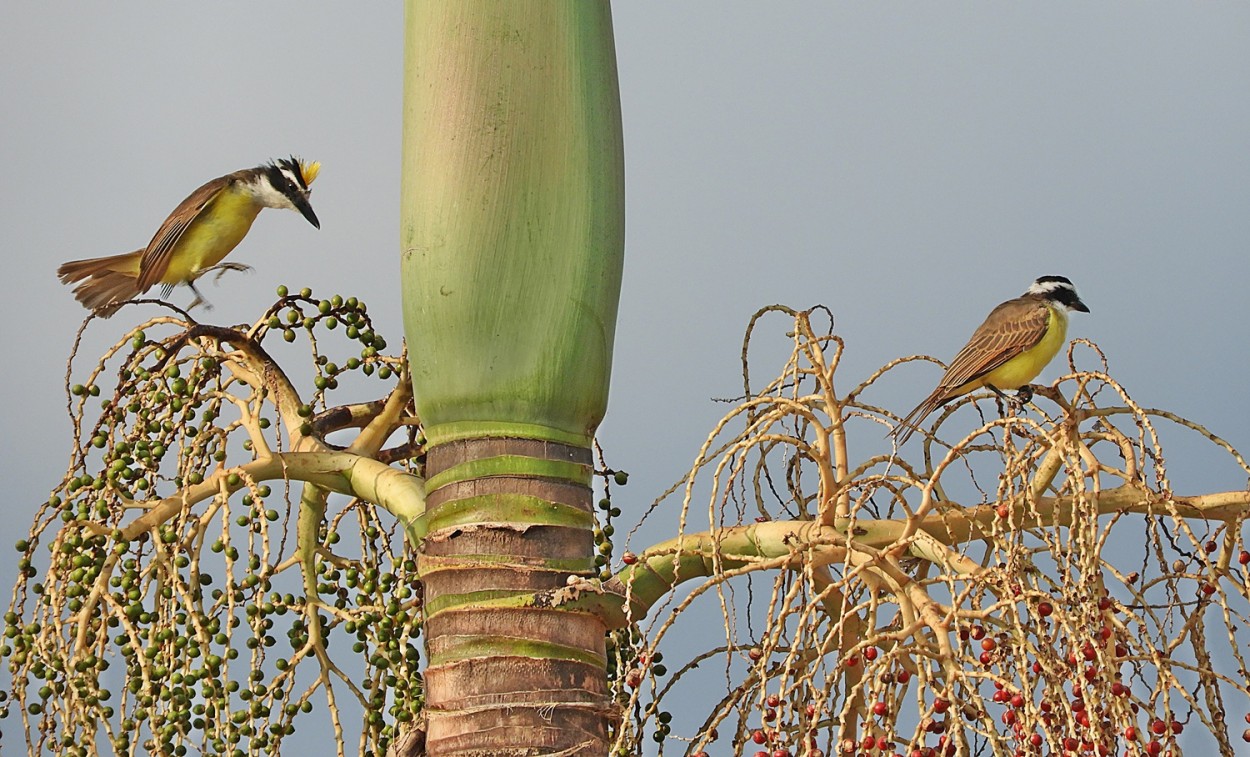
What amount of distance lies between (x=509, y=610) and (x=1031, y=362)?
4.17 m

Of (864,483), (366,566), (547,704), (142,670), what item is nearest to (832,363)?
(864,483)

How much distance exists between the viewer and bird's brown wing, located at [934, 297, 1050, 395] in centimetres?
647

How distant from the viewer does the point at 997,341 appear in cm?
650

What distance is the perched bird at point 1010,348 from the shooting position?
6492 mm

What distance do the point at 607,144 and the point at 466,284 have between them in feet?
1.75

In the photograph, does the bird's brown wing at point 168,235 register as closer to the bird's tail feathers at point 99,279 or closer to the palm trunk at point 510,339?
the bird's tail feathers at point 99,279

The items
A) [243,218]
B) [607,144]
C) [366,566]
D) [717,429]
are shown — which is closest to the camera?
[717,429]

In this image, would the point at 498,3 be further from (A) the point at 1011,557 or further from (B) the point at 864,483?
(A) the point at 1011,557

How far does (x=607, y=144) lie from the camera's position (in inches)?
145

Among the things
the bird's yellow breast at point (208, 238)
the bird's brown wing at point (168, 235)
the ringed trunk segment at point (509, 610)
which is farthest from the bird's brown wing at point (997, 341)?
the ringed trunk segment at point (509, 610)

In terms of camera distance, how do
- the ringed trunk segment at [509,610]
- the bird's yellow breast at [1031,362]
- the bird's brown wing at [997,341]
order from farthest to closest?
the bird's yellow breast at [1031,362], the bird's brown wing at [997,341], the ringed trunk segment at [509,610]

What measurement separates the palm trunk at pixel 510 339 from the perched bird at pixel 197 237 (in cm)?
281

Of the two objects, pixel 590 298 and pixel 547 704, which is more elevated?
pixel 590 298

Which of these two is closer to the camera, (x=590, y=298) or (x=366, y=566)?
(x=590, y=298)
